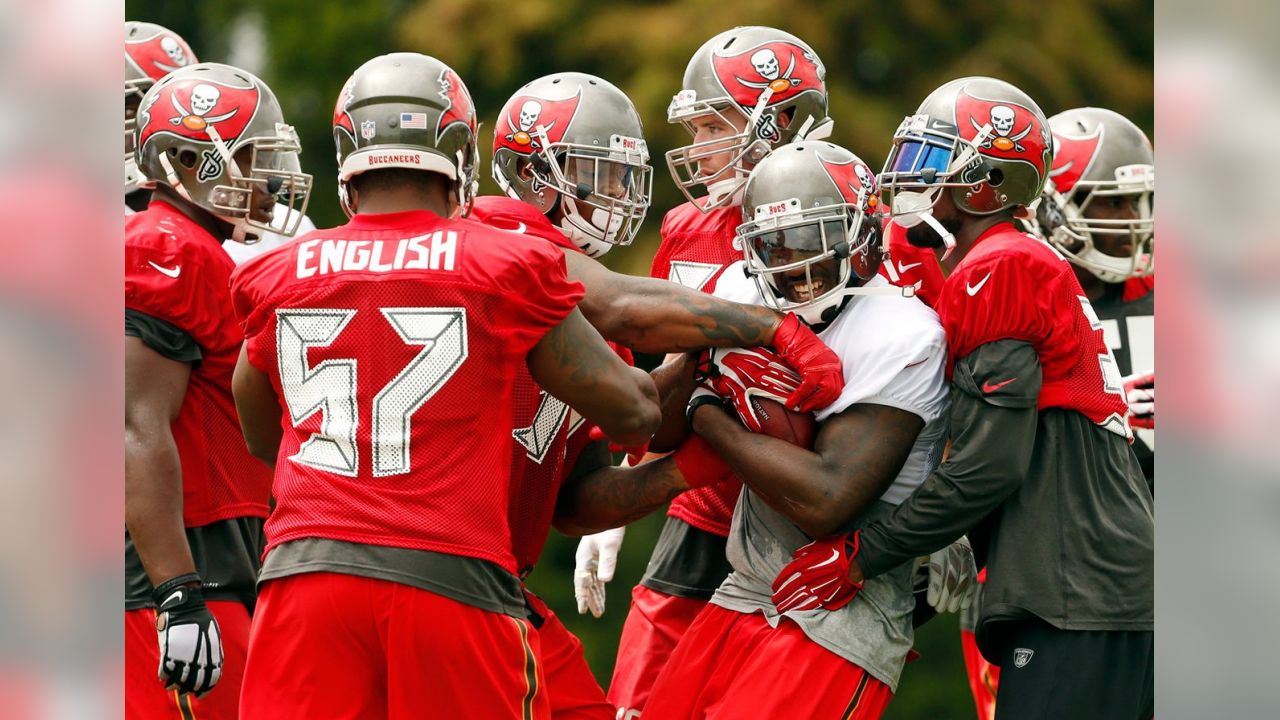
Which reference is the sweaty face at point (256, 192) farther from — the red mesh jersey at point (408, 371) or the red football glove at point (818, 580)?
the red football glove at point (818, 580)

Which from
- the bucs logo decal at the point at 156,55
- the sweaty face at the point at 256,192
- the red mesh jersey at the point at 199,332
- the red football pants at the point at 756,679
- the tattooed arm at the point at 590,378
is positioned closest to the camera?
the tattooed arm at the point at 590,378

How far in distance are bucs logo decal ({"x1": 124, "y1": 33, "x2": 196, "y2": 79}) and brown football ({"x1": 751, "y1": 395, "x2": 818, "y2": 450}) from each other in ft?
11.9

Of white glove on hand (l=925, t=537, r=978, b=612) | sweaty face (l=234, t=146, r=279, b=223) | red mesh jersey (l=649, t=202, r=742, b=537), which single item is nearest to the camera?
white glove on hand (l=925, t=537, r=978, b=612)

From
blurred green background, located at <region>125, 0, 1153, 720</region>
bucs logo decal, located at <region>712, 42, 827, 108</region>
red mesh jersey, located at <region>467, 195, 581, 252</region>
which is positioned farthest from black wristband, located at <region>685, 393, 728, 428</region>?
blurred green background, located at <region>125, 0, 1153, 720</region>

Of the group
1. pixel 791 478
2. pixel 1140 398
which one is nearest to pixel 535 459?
pixel 791 478

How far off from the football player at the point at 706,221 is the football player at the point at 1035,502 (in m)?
0.91

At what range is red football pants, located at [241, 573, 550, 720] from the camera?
3197 mm

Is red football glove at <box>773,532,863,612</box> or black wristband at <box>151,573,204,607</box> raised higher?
red football glove at <box>773,532,863,612</box>

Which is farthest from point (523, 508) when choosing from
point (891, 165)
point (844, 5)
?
point (844, 5)

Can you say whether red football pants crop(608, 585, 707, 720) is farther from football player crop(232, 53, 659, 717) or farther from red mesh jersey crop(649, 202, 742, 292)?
football player crop(232, 53, 659, 717)

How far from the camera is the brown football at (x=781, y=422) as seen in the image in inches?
153

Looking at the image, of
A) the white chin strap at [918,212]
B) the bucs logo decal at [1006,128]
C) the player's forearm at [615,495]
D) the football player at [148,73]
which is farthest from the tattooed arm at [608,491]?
the football player at [148,73]
